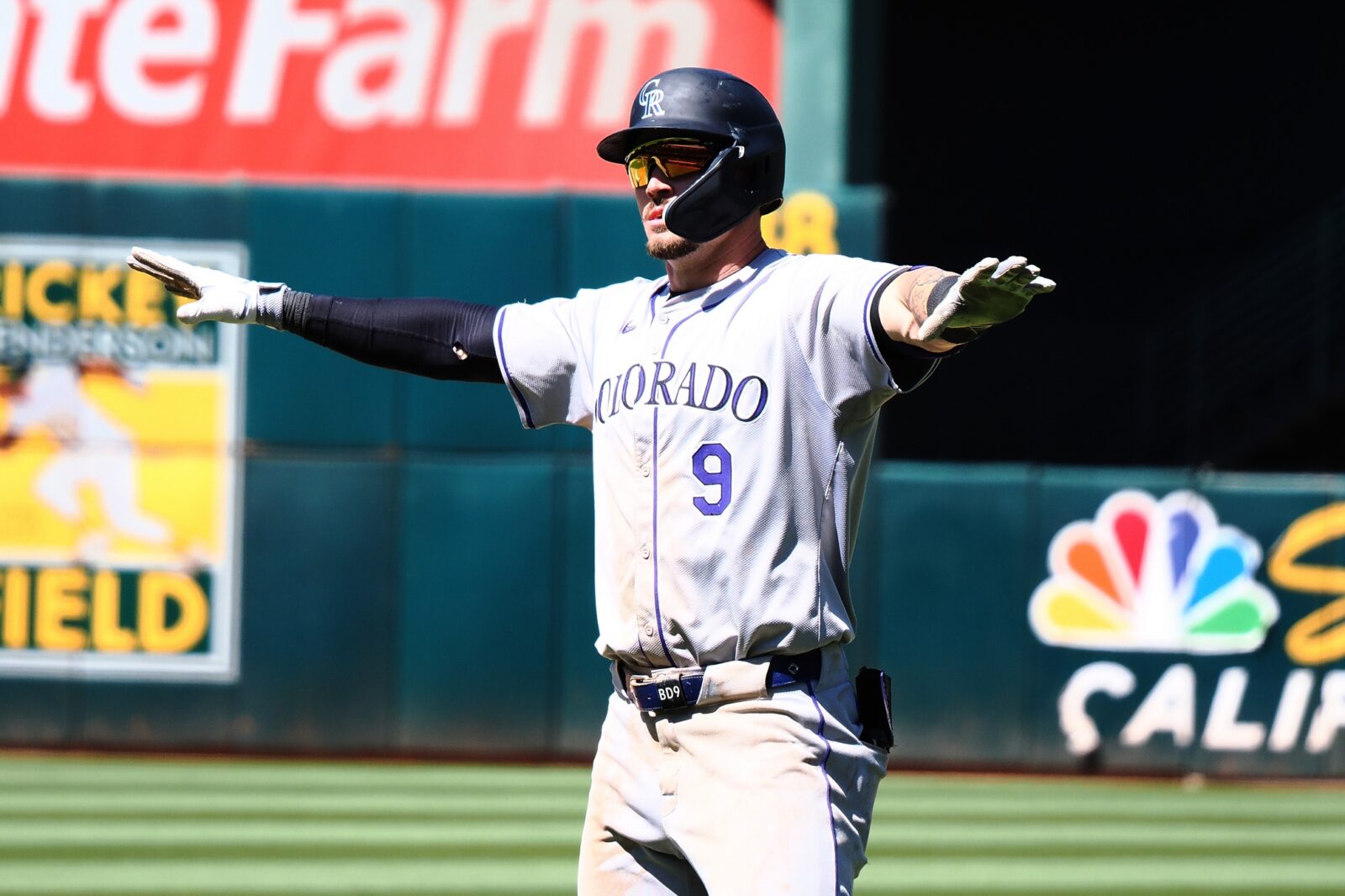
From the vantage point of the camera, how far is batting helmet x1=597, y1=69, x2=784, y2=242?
3.19 m

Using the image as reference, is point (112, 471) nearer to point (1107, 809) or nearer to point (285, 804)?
point (285, 804)

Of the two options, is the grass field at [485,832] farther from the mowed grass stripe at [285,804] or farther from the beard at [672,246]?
the beard at [672,246]

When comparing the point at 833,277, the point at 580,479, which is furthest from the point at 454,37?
the point at 833,277

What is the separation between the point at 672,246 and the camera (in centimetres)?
321

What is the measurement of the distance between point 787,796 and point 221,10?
31.2 feet

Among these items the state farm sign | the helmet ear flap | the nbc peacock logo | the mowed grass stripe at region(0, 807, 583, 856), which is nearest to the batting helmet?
the helmet ear flap

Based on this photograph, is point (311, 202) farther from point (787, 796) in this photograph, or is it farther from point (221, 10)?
point (787, 796)

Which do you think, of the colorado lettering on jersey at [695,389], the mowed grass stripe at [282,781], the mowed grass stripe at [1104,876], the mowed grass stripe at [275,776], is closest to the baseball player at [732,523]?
the colorado lettering on jersey at [695,389]

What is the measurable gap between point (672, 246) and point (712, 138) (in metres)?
0.22

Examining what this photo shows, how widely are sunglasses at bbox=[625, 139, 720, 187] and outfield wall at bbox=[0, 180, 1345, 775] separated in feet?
21.6

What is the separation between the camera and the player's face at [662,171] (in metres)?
3.24

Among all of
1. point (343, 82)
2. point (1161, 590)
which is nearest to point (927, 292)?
point (1161, 590)

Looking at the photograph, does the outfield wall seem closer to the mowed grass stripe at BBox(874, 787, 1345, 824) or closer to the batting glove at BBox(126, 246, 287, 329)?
the mowed grass stripe at BBox(874, 787, 1345, 824)

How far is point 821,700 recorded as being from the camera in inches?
122
